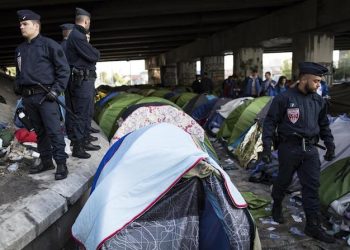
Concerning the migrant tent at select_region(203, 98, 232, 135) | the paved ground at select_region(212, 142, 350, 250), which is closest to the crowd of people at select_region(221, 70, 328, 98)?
the migrant tent at select_region(203, 98, 232, 135)

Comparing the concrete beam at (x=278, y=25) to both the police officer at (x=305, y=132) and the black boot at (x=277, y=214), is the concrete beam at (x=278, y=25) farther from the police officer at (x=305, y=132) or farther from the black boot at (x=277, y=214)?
the black boot at (x=277, y=214)

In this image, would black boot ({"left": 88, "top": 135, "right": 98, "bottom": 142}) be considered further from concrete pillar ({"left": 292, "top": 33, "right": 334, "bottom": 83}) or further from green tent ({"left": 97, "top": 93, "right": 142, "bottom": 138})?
concrete pillar ({"left": 292, "top": 33, "right": 334, "bottom": 83})

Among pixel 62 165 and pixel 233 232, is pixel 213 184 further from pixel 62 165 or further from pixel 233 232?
pixel 62 165

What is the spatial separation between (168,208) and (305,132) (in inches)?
84.3

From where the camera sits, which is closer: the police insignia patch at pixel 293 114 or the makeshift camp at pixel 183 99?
the police insignia patch at pixel 293 114

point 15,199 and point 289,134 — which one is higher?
point 289,134

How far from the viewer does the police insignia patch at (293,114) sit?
4.51 meters

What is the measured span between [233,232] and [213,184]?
38 cm

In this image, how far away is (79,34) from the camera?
5492 millimetres

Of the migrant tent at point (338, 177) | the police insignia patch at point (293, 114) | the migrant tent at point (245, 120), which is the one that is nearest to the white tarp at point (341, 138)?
the migrant tent at point (338, 177)

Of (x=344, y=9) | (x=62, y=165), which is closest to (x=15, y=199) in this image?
(x=62, y=165)

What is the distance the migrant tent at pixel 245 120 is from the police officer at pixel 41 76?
4.61 metres

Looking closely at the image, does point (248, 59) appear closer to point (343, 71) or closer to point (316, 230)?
point (316, 230)

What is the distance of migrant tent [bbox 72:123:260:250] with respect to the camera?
9.60 feet
